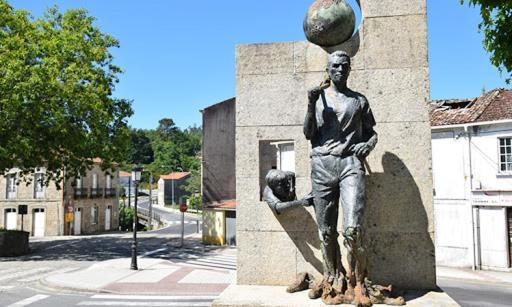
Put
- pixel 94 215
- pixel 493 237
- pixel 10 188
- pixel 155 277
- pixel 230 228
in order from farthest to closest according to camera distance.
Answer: pixel 94 215 → pixel 10 188 → pixel 230 228 → pixel 493 237 → pixel 155 277

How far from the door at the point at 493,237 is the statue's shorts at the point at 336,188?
16324mm

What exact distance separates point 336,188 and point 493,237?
1669 centimetres

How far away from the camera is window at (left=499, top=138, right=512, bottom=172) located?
1852 cm

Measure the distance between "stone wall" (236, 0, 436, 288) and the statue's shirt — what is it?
1.82 feet

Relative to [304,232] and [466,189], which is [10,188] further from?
[304,232]

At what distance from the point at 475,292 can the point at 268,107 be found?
453 inches

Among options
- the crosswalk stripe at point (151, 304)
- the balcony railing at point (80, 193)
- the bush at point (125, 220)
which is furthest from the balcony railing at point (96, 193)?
the crosswalk stripe at point (151, 304)

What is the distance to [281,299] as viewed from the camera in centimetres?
484

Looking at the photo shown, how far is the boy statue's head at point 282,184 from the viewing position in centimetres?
543

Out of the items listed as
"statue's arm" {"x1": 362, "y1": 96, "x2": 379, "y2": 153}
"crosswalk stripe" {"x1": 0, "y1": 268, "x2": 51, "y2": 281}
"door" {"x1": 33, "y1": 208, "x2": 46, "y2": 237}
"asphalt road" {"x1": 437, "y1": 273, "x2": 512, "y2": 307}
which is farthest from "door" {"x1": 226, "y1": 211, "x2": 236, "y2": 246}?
"statue's arm" {"x1": 362, "y1": 96, "x2": 379, "y2": 153}

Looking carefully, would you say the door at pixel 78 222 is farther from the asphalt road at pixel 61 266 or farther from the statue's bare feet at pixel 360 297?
the statue's bare feet at pixel 360 297

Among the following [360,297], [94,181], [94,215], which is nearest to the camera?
[360,297]

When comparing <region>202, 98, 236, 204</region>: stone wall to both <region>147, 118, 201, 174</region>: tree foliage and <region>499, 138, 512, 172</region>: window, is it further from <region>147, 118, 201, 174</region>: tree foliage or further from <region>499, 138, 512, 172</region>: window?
<region>147, 118, 201, 174</region>: tree foliage

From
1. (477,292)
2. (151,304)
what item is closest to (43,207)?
(151,304)
